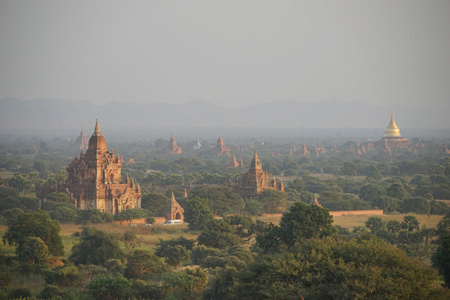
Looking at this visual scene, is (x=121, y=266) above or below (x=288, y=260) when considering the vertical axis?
below

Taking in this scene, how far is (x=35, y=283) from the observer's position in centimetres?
3152

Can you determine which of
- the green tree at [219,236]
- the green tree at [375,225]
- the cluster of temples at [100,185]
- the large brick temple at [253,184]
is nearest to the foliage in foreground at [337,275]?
the green tree at [219,236]

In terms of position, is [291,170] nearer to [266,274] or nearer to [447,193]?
[447,193]

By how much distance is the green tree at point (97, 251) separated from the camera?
36750 mm

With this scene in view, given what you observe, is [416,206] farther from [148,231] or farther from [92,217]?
[92,217]

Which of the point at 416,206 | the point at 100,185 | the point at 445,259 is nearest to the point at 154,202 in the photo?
the point at 100,185

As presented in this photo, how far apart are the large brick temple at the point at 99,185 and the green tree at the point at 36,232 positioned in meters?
16.4

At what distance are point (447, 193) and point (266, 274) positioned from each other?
5468 centimetres

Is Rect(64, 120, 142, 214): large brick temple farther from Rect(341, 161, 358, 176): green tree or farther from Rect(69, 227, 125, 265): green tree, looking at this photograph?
Rect(341, 161, 358, 176): green tree

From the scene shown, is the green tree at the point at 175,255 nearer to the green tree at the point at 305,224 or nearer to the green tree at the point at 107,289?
the green tree at the point at 305,224

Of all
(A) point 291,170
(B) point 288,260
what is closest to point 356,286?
(B) point 288,260

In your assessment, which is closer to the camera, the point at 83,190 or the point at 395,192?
the point at 83,190

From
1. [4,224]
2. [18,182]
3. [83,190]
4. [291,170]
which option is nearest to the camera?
[4,224]

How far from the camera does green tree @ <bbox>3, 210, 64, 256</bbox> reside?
38344mm
